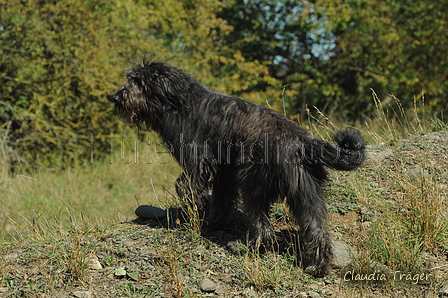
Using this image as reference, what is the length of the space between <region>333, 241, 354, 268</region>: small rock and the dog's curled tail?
82cm

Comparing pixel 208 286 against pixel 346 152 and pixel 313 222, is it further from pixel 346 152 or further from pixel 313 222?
pixel 346 152

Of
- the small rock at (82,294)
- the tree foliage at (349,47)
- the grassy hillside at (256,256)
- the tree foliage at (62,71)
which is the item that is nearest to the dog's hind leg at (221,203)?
the grassy hillside at (256,256)

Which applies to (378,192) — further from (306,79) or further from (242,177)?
(306,79)

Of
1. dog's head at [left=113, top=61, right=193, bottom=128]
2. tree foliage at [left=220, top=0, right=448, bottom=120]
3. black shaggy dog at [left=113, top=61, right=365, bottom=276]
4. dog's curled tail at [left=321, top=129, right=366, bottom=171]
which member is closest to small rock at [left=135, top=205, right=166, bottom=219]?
black shaggy dog at [left=113, top=61, right=365, bottom=276]

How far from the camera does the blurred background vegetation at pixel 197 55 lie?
→ 10688 millimetres

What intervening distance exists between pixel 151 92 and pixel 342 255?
2.51 meters

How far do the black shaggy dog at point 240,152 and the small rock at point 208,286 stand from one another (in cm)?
54

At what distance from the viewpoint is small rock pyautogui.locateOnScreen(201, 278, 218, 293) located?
380cm

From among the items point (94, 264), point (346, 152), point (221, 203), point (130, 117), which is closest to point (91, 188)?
point (130, 117)

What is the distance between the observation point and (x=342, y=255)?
163 inches

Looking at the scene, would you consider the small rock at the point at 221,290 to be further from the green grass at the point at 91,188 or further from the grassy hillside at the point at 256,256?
the green grass at the point at 91,188

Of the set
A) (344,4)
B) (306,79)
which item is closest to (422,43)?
(344,4)

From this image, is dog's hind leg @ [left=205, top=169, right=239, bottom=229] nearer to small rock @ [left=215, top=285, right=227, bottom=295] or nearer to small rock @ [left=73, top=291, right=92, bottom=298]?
small rock @ [left=215, top=285, right=227, bottom=295]

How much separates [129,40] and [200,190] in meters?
8.10
